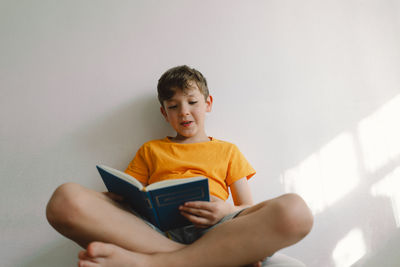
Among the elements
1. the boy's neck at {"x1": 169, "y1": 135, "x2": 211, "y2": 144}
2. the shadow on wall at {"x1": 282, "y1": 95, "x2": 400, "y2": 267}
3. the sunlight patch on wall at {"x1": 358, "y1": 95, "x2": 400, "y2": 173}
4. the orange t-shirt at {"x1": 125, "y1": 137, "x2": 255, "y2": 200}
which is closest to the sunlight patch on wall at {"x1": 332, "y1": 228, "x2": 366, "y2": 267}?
the shadow on wall at {"x1": 282, "y1": 95, "x2": 400, "y2": 267}

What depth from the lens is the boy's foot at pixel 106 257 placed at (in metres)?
0.62

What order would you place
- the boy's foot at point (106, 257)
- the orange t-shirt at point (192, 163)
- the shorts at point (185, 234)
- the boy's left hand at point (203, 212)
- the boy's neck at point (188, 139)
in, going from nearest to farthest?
1. the boy's foot at point (106, 257)
2. the boy's left hand at point (203, 212)
3. the shorts at point (185, 234)
4. the orange t-shirt at point (192, 163)
5. the boy's neck at point (188, 139)

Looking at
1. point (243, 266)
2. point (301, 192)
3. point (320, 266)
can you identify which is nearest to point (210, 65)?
A: point (301, 192)

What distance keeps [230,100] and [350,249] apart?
83cm

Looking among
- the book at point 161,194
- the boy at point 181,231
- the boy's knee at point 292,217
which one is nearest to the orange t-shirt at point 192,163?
the boy at point 181,231

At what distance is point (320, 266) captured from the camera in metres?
1.14

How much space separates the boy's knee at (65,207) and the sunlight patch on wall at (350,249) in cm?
105

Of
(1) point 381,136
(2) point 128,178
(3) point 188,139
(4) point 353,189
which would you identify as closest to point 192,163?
(3) point 188,139

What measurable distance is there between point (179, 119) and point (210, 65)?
35 cm

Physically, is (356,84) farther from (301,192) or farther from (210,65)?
(210,65)

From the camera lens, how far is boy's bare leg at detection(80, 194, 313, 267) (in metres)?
0.66

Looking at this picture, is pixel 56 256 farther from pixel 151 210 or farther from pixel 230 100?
pixel 230 100

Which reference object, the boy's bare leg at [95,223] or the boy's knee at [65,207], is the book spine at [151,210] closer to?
the boy's bare leg at [95,223]

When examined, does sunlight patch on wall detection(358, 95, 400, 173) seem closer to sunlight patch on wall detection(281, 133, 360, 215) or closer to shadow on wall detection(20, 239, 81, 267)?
sunlight patch on wall detection(281, 133, 360, 215)
